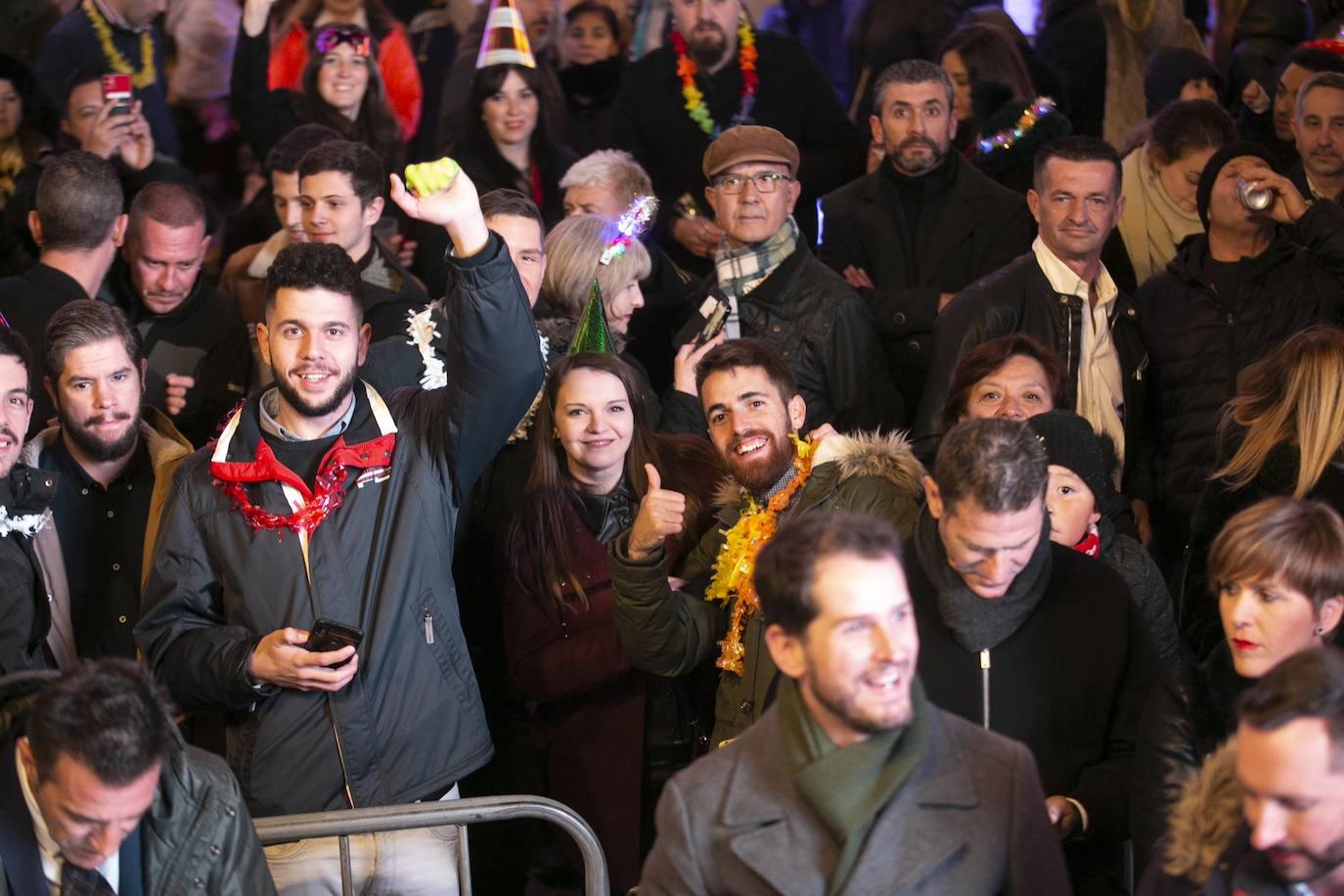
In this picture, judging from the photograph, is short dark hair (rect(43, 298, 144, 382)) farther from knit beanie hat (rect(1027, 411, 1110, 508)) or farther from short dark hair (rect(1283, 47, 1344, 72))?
short dark hair (rect(1283, 47, 1344, 72))

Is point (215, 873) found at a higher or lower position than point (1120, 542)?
lower

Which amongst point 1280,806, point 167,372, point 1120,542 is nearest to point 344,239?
point 167,372

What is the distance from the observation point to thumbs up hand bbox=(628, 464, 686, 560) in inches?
175

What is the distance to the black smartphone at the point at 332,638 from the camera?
4.27 m

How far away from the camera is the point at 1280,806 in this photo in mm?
2916

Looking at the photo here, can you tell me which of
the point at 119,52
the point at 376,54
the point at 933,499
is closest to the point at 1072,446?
the point at 933,499

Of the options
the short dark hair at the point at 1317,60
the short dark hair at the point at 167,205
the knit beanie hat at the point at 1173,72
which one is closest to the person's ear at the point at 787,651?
the short dark hair at the point at 167,205

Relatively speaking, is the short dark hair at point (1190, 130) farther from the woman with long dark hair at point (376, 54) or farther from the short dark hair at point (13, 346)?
the short dark hair at point (13, 346)

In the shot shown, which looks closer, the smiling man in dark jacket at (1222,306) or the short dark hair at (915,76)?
the smiling man in dark jacket at (1222,306)

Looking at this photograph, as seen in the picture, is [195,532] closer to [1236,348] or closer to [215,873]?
[215,873]

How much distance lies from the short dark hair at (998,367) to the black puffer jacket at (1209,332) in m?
0.94

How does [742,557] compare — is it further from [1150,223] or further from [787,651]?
[1150,223]

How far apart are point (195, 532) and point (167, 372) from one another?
6.26ft

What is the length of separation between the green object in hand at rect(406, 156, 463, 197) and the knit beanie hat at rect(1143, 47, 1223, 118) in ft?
15.0
